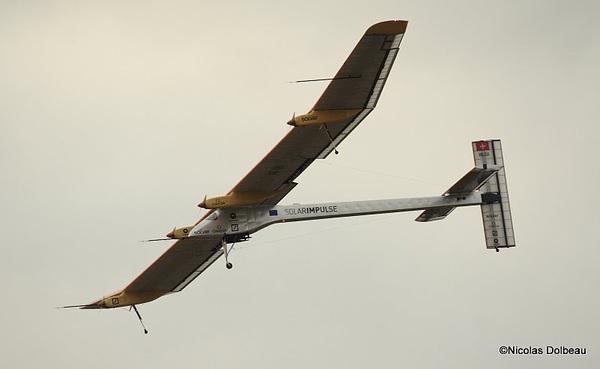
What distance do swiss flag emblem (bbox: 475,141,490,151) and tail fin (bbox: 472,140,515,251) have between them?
198mm

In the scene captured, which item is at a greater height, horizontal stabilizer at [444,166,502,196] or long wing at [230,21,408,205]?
long wing at [230,21,408,205]


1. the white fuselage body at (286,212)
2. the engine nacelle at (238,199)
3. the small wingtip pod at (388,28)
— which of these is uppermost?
the small wingtip pod at (388,28)

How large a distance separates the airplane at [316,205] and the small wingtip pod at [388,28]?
0.04 meters

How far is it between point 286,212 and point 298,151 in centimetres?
476

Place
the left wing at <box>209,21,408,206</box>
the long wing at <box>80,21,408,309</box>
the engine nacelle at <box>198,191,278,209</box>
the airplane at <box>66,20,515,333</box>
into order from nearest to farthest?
the left wing at <box>209,21,408,206</box> → the long wing at <box>80,21,408,309</box> → the airplane at <box>66,20,515,333</box> → the engine nacelle at <box>198,191,278,209</box>

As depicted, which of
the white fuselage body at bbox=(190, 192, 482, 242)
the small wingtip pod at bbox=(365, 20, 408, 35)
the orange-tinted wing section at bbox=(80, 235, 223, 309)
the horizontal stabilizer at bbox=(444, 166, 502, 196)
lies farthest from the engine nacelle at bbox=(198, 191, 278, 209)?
the small wingtip pod at bbox=(365, 20, 408, 35)

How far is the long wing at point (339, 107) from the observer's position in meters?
62.2

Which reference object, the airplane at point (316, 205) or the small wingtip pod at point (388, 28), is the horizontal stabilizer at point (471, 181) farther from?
the small wingtip pod at point (388, 28)

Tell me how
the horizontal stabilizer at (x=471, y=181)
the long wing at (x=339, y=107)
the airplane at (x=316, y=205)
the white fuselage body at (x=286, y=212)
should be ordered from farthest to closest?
the horizontal stabilizer at (x=471, y=181)
the white fuselage body at (x=286, y=212)
the airplane at (x=316, y=205)
the long wing at (x=339, y=107)

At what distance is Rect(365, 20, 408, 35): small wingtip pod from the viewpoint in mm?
61094

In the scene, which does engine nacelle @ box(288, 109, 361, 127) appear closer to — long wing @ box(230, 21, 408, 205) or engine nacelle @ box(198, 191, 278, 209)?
long wing @ box(230, 21, 408, 205)

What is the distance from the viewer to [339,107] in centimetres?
6656

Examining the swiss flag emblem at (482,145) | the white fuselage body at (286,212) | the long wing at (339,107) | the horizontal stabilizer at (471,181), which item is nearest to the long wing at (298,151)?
the long wing at (339,107)

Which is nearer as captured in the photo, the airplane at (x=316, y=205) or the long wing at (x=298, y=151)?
the long wing at (x=298, y=151)
